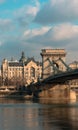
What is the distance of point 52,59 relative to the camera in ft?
510

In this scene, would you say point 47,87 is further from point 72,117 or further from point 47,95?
point 72,117

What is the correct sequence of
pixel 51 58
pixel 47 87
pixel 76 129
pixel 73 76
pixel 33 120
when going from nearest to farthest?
pixel 76 129, pixel 33 120, pixel 73 76, pixel 47 87, pixel 51 58

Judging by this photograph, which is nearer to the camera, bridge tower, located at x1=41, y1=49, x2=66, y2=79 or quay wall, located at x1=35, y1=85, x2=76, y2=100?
quay wall, located at x1=35, y1=85, x2=76, y2=100

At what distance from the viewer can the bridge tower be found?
502 ft

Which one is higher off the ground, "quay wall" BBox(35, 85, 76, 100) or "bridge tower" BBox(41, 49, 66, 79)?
"bridge tower" BBox(41, 49, 66, 79)

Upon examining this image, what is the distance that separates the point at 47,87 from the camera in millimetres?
137250

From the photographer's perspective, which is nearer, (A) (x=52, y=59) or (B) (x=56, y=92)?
(B) (x=56, y=92)

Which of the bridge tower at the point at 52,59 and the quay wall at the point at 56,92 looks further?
the bridge tower at the point at 52,59

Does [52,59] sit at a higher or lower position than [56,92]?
higher

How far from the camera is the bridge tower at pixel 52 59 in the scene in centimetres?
15293

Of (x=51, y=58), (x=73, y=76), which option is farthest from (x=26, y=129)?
(x=51, y=58)

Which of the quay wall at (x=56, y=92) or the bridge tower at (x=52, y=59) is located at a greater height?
the bridge tower at (x=52, y=59)

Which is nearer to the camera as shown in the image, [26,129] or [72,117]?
[26,129]

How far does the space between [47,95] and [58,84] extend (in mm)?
3676
